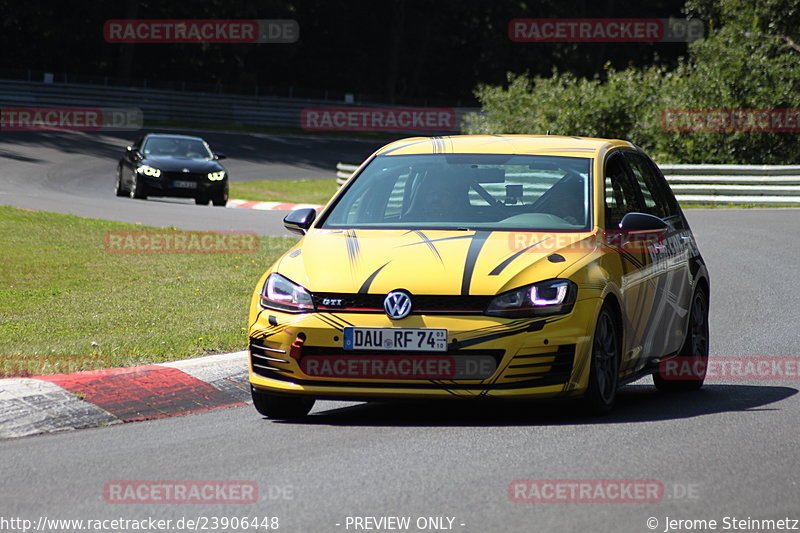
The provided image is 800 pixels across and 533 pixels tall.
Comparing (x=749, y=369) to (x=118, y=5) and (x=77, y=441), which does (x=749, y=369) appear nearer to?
(x=77, y=441)

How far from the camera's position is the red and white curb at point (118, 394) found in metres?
7.27

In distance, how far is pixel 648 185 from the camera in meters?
9.11

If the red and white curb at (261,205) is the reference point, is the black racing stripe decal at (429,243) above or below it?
above

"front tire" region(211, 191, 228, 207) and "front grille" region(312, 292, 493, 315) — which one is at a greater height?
"front grille" region(312, 292, 493, 315)

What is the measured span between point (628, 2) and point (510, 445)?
75.0 meters

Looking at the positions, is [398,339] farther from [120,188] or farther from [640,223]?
[120,188]

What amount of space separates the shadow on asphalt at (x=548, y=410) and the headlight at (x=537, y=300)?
534 mm

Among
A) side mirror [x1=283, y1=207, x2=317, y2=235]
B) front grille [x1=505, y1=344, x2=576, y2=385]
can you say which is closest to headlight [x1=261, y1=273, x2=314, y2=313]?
side mirror [x1=283, y1=207, x2=317, y2=235]

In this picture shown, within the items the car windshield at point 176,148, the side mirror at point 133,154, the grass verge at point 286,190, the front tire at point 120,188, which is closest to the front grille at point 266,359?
the side mirror at point 133,154

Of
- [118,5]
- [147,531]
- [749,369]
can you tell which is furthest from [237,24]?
[147,531]
